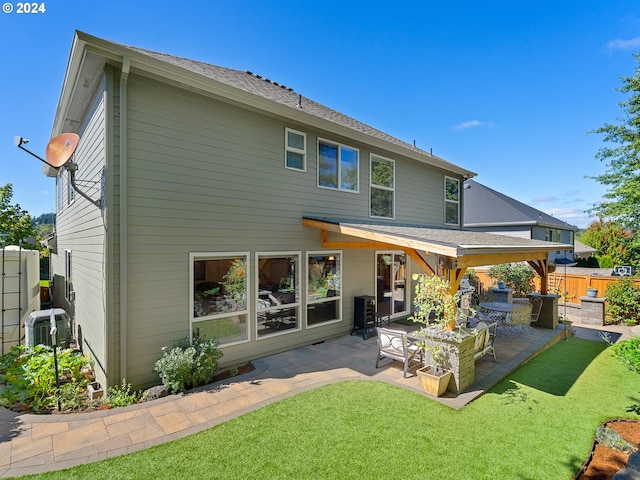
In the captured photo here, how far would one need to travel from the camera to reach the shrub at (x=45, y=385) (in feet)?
16.1

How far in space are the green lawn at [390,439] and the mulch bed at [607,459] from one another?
0.10 meters

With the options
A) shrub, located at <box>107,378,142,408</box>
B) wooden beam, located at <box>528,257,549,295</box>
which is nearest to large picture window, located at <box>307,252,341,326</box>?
shrub, located at <box>107,378,142,408</box>

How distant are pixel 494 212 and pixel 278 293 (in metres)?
21.3

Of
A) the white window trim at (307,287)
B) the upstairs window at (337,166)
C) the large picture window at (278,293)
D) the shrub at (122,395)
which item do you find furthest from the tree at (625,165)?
the shrub at (122,395)

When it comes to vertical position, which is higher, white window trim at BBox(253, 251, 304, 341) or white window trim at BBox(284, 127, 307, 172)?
white window trim at BBox(284, 127, 307, 172)

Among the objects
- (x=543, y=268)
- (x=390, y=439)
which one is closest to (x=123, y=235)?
(x=390, y=439)

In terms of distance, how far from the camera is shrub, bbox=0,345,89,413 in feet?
16.1

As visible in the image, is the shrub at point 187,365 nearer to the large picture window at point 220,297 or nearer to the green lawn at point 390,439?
the large picture window at point 220,297

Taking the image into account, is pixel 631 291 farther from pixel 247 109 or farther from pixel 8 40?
pixel 8 40

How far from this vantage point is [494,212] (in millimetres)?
23266

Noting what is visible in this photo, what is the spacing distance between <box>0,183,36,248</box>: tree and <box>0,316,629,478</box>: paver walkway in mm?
16231

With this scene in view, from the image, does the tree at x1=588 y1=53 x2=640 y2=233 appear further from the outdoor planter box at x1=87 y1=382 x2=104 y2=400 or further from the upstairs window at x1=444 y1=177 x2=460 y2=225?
the outdoor planter box at x1=87 y1=382 x2=104 y2=400

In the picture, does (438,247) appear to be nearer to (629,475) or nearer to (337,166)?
(629,475)

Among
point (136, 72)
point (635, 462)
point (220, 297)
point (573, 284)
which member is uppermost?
point (136, 72)
